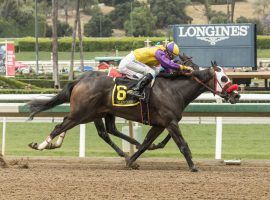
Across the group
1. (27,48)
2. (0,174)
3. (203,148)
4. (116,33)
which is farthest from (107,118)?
(116,33)

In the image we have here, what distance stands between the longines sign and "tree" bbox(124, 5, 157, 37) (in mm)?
49139

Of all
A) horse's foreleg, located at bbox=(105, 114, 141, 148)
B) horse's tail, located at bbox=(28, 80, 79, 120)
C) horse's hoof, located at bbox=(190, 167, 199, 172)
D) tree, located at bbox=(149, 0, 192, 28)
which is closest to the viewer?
horse's hoof, located at bbox=(190, 167, 199, 172)

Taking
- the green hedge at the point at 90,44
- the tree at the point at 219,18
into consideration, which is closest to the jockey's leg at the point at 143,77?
the green hedge at the point at 90,44

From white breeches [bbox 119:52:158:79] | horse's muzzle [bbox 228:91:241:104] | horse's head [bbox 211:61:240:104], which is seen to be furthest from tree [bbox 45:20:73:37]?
horse's muzzle [bbox 228:91:241:104]

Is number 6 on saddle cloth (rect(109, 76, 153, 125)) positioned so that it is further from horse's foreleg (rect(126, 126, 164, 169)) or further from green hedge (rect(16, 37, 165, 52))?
green hedge (rect(16, 37, 165, 52))

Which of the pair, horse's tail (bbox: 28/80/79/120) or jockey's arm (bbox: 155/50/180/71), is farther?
horse's tail (bbox: 28/80/79/120)

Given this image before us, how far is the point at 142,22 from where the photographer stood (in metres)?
83.3

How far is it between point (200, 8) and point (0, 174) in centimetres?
9048

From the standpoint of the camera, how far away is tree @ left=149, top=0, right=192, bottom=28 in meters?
88.4

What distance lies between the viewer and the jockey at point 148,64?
11.0 metres

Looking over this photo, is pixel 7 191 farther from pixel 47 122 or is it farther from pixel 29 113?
pixel 47 122

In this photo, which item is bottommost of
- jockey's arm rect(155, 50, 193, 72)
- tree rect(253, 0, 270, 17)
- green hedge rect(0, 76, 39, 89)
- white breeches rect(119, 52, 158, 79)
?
tree rect(253, 0, 270, 17)

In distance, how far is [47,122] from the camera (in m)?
18.8

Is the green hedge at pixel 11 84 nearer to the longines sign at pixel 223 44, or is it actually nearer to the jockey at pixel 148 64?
the longines sign at pixel 223 44
